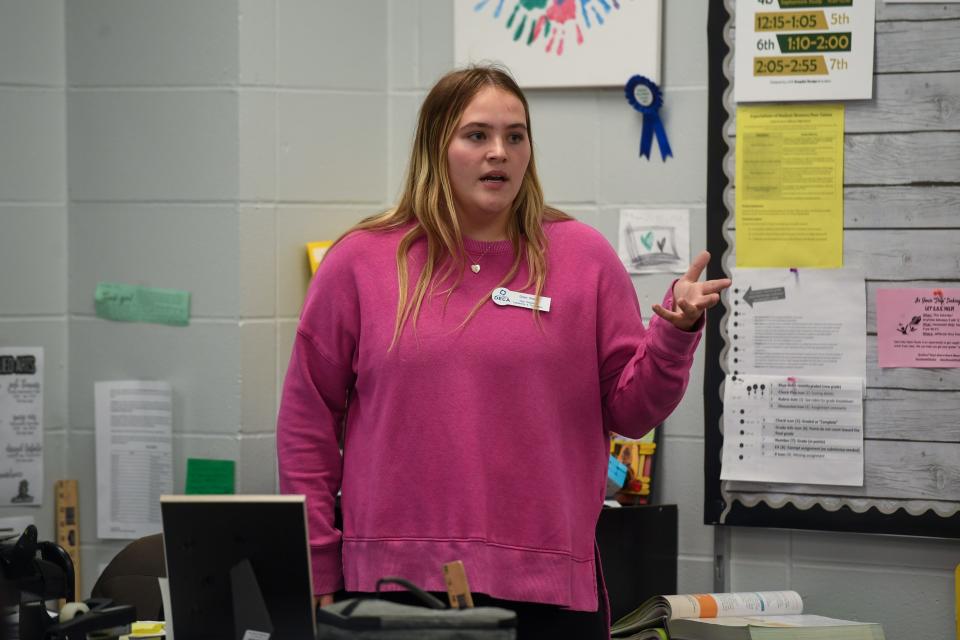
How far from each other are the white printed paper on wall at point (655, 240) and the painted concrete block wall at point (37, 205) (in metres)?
1.39

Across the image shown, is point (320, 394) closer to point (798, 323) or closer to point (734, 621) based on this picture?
point (734, 621)

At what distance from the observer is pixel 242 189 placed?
8.86 feet

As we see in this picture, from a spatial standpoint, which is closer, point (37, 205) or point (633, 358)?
point (633, 358)

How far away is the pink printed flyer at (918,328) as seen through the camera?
2584mm

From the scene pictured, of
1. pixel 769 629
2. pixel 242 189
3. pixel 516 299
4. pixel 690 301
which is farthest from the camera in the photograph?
pixel 242 189

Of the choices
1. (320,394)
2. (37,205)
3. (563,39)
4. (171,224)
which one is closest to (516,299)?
(320,394)

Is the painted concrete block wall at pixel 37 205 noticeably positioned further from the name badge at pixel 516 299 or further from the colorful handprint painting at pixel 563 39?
the name badge at pixel 516 299

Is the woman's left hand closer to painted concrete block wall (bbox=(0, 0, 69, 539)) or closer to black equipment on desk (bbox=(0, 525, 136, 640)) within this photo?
black equipment on desk (bbox=(0, 525, 136, 640))

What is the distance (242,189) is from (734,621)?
149cm

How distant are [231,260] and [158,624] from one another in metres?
1.08

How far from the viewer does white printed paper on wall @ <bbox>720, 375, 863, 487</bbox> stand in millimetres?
2623

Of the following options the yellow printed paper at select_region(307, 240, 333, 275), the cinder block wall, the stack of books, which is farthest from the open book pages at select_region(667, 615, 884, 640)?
the yellow printed paper at select_region(307, 240, 333, 275)

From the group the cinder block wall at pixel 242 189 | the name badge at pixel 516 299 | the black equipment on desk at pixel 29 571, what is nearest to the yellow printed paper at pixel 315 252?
the cinder block wall at pixel 242 189

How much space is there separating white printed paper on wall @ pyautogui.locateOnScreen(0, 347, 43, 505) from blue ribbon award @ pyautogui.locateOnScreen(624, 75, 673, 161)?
1.57 meters
